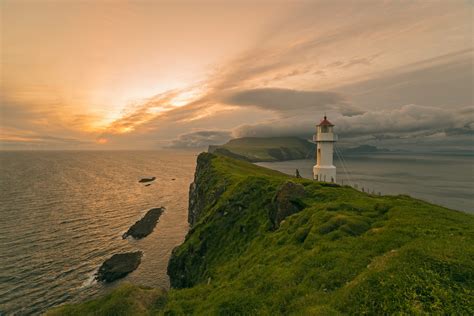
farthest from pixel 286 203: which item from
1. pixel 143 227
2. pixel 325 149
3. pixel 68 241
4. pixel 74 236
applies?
pixel 74 236

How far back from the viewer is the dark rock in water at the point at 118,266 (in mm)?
43125

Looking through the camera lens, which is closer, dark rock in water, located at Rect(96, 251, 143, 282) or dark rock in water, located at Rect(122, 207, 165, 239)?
dark rock in water, located at Rect(96, 251, 143, 282)

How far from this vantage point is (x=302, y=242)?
1897 centimetres

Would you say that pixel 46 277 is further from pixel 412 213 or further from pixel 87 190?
pixel 87 190

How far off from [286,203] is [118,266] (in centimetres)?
3864

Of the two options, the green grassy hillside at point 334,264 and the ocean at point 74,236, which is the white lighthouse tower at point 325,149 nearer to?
the green grassy hillside at point 334,264

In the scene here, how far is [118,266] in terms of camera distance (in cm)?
4600

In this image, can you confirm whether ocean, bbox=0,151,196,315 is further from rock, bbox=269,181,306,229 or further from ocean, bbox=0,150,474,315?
rock, bbox=269,181,306,229

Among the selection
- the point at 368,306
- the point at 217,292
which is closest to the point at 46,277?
the point at 217,292

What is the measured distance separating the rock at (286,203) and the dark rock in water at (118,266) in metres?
34.3

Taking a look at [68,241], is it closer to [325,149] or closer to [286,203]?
[286,203]

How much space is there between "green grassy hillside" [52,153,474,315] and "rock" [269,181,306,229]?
0.11 m

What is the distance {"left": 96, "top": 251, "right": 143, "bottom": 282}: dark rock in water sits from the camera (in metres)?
43.1

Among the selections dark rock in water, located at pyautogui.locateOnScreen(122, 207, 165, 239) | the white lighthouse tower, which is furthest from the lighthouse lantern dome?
dark rock in water, located at pyautogui.locateOnScreen(122, 207, 165, 239)
